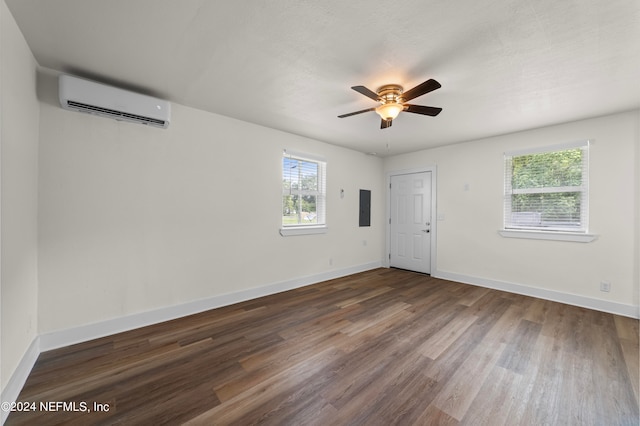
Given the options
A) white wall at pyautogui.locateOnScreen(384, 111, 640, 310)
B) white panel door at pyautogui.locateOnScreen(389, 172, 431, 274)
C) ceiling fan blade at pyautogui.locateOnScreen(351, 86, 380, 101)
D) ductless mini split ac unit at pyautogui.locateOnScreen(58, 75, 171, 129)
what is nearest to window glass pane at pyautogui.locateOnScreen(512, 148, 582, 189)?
white wall at pyautogui.locateOnScreen(384, 111, 640, 310)

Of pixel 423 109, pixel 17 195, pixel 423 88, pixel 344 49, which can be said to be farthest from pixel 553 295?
pixel 17 195

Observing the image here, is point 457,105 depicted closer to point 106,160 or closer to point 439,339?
point 439,339

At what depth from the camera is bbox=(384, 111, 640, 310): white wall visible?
122 inches

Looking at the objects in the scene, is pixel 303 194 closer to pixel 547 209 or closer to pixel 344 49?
pixel 344 49

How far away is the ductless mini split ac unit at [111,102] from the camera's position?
2.15m

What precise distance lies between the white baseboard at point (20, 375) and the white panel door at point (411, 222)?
529 centimetres

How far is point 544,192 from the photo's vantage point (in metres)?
3.69

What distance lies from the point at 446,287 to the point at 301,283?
7.88 feet

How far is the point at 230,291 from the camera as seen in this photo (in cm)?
337

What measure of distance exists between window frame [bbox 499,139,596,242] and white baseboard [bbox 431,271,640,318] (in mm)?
769

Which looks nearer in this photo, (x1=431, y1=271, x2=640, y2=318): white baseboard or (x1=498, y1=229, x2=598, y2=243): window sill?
(x1=431, y1=271, x2=640, y2=318): white baseboard

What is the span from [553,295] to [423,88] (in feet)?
11.9

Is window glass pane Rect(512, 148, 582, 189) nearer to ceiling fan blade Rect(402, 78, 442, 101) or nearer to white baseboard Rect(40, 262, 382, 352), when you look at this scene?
ceiling fan blade Rect(402, 78, 442, 101)

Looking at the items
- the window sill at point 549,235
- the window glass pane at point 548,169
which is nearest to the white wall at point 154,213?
the window sill at point 549,235
